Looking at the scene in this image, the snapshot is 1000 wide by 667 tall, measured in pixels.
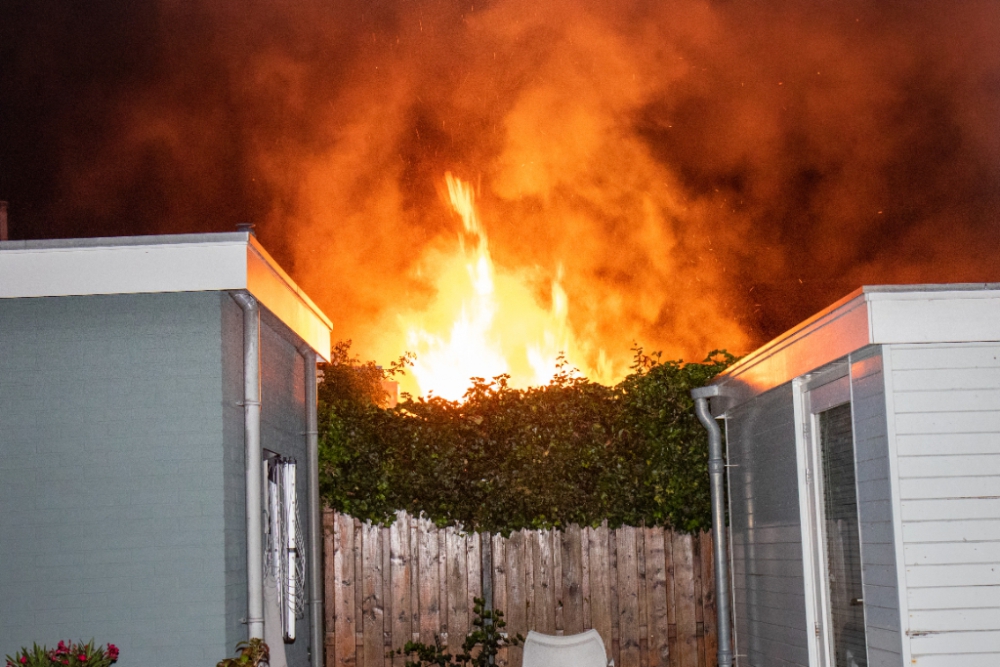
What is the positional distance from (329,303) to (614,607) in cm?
784

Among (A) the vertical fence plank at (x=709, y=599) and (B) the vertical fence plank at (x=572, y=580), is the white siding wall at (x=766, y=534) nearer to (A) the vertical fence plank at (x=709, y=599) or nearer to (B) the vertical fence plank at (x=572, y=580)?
(A) the vertical fence plank at (x=709, y=599)

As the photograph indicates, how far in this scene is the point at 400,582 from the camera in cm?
866

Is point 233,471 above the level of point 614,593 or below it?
above

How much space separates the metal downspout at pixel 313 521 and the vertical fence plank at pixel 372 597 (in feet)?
1.20

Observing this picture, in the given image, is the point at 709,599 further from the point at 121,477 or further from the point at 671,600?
the point at 121,477

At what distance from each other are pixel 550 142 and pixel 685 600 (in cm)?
842

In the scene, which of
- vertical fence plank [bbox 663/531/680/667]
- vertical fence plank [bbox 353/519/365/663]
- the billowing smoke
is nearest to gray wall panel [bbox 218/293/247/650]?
vertical fence plank [bbox 353/519/365/663]

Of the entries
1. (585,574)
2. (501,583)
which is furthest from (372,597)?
(585,574)

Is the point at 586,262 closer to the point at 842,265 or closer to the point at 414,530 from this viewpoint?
the point at 842,265

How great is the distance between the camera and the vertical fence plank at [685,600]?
8656 mm

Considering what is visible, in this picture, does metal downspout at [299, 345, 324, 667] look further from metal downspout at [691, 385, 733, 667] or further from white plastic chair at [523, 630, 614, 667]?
metal downspout at [691, 385, 733, 667]

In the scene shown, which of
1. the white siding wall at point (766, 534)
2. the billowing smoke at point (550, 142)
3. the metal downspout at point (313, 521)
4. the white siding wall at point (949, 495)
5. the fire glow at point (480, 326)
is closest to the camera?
the white siding wall at point (949, 495)

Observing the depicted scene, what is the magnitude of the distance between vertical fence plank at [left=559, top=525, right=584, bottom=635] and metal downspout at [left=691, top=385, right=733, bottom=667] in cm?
108

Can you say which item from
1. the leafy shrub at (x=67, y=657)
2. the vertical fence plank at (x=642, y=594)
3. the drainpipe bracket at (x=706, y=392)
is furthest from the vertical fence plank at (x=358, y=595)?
the leafy shrub at (x=67, y=657)
